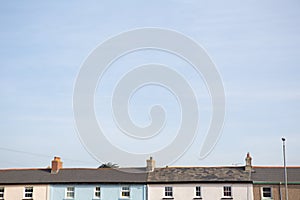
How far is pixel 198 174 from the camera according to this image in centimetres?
4291

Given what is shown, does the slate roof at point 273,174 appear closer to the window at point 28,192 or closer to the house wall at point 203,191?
the house wall at point 203,191

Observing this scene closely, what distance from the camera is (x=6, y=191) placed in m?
43.7

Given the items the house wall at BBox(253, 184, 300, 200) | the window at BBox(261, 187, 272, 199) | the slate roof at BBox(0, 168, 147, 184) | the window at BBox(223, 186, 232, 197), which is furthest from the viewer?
the slate roof at BBox(0, 168, 147, 184)

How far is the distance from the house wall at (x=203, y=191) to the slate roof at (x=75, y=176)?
1.63m

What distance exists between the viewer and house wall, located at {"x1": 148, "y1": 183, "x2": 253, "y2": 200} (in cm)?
4084

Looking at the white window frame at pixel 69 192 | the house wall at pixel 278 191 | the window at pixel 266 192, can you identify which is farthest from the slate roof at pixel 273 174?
the white window frame at pixel 69 192

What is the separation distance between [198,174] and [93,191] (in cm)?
1019

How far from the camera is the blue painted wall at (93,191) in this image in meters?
42.2

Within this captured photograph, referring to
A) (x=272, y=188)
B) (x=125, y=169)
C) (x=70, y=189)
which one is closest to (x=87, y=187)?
(x=70, y=189)

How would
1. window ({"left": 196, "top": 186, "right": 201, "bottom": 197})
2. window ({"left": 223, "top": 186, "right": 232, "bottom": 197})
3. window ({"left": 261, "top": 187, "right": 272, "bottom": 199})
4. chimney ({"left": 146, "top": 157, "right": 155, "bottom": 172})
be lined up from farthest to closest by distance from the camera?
1. chimney ({"left": 146, "top": 157, "right": 155, "bottom": 172})
2. window ({"left": 196, "top": 186, "right": 201, "bottom": 197})
3. window ({"left": 223, "top": 186, "right": 232, "bottom": 197})
4. window ({"left": 261, "top": 187, "right": 272, "bottom": 199})

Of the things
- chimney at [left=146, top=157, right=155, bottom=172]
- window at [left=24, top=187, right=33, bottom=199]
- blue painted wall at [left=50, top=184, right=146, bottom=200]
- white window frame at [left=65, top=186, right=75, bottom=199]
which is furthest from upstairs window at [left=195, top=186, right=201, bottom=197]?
window at [left=24, top=187, right=33, bottom=199]

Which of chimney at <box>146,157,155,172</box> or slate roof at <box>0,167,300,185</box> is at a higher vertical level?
chimney at <box>146,157,155,172</box>

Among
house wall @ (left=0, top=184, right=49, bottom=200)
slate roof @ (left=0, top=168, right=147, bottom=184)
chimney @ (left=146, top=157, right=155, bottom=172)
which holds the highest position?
chimney @ (left=146, top=157, right=155, bottom=172)

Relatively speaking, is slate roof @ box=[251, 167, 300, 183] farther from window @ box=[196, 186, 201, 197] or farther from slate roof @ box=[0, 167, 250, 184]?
window @ box=[196, 186, 201, 197]
